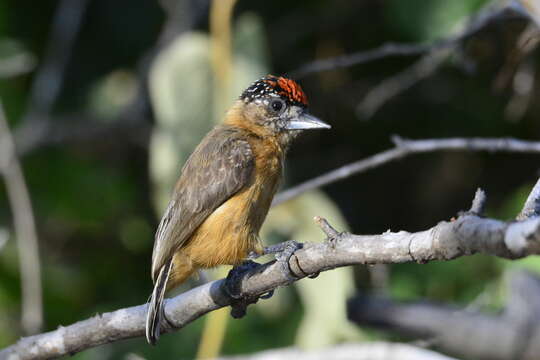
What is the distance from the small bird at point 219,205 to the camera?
3.95 meters

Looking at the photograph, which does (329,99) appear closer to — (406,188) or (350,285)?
(406,188)

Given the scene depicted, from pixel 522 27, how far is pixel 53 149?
3885 millimetres

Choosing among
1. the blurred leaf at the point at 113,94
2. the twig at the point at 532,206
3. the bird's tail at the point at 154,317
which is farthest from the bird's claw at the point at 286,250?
the blurred leaf at the point at 113,94

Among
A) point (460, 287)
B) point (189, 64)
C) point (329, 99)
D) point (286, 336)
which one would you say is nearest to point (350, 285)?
point (286, 336)

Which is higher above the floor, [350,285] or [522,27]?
[522,27]

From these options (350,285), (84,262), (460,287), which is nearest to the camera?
(350,285)

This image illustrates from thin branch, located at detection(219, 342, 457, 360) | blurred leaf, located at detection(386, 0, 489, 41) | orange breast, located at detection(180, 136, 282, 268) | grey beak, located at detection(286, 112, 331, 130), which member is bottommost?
thin branch, located at detection(219, 342, 457, 360)

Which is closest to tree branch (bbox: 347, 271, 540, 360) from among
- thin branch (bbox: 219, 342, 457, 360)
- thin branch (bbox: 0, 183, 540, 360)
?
thin branch (bbox: 0, 183, 540, 360)

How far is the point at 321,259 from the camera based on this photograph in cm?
268

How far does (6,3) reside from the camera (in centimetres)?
680

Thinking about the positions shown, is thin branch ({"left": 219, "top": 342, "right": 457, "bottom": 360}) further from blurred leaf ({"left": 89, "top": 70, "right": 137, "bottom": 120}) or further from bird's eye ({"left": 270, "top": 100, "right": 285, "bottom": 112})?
blurred leaf ({"left": 89, "top": 70, "right": 137, "bottom": 120})

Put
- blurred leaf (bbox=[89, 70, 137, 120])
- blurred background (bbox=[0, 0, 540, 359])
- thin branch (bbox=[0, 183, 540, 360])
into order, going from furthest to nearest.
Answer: blurred leaf (bbox=[89, 70, 137, 120])
blurred background (bbox=[0, 0, 540, 359])
thin branch (bbox=[0, 183, 540, 360])

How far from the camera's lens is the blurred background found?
18.5ft

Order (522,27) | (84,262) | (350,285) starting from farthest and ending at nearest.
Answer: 1. (84,262)
2. (522,27)
3. (350,285)
